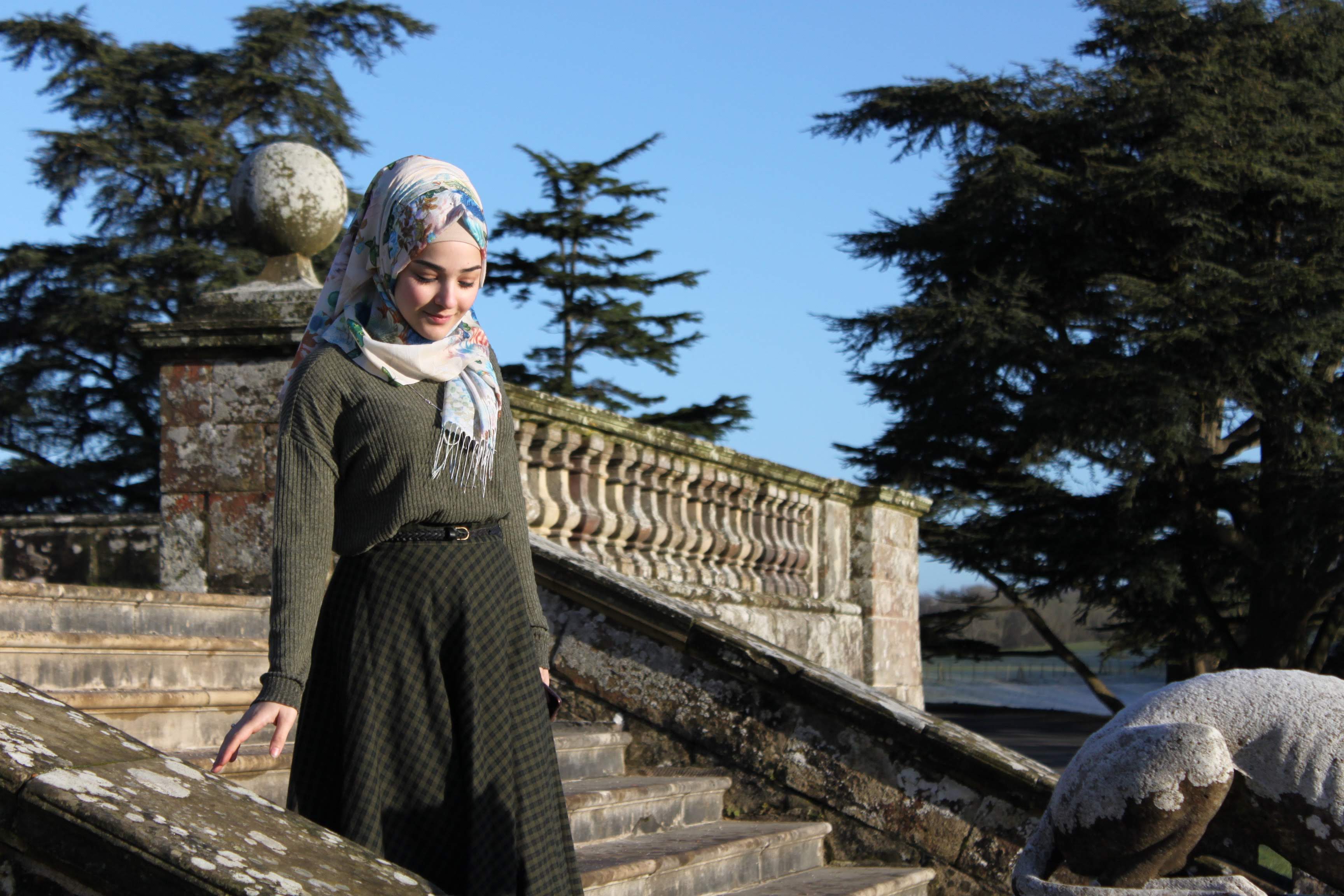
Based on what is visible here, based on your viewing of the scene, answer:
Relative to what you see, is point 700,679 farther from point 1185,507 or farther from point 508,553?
point 1185,507

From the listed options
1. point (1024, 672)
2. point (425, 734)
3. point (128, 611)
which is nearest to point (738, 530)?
point (128, 611)

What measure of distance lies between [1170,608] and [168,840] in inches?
688

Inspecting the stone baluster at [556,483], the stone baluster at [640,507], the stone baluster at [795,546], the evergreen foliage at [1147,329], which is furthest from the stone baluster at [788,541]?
the evergreen foliage at [1147,329]

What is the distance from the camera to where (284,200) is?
513 cm

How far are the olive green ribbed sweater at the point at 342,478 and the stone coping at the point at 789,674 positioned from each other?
236cm

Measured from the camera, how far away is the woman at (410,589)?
2.19m

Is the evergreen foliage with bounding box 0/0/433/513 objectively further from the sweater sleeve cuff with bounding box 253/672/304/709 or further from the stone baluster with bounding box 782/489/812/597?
the sweater sleeve cuff with bounding box 253/672/304/709

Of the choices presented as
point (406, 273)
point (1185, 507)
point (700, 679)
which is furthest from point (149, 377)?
point (406, 273)

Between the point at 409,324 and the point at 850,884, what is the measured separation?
2.50 m

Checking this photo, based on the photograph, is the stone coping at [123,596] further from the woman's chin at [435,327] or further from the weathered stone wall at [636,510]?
the woman's chin at [435,327]

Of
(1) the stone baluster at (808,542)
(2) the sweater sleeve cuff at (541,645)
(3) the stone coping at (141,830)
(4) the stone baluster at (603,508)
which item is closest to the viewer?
(3) the stone coping at (141,830)

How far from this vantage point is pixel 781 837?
13.7ft

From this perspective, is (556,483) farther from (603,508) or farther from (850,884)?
(850,884)

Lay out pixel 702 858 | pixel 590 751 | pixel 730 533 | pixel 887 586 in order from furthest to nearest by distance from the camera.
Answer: pixel 887 586 < pixel 730 533 < pixel 590 751 < pixel 702 858
